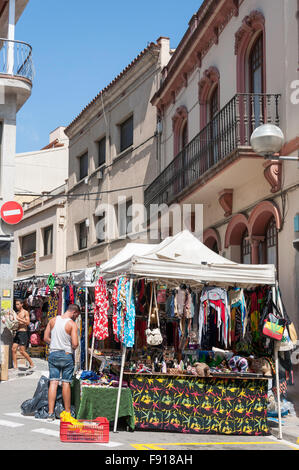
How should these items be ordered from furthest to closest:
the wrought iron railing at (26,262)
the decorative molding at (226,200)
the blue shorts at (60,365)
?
1. the wrought iron railing at (26,262)
2. the decorative molding at (226,200)
3. the blue shorts at (60,365)

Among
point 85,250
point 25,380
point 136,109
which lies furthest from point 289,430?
point 85,250

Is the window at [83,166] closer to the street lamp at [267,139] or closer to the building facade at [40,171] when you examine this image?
the building facade at [40,171]

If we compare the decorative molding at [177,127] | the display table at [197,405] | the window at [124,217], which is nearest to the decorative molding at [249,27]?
the decorative molding at [177,127]

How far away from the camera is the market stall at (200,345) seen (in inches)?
372

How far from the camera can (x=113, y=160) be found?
25.5 m

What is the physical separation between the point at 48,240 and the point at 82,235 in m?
4.10

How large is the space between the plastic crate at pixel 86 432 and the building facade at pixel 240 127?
4.87 m

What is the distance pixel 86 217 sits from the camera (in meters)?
28.1

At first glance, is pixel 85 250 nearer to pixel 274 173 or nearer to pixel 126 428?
pixel 274 173

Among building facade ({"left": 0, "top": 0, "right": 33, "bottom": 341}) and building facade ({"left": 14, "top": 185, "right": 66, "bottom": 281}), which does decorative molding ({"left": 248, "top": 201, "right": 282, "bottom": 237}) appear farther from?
building facade ({"left": 14, "top": 185, "right": 66, "bottom": 281})

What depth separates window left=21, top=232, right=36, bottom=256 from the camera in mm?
34594

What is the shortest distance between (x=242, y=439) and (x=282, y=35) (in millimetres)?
7810

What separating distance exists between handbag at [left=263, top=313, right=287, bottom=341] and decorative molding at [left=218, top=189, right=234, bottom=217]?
20.2 ft
